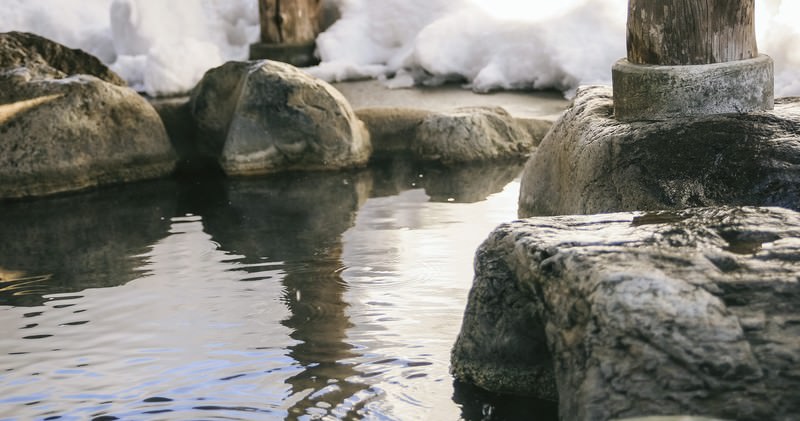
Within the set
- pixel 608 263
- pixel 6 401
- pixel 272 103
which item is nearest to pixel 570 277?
pixel 608 263

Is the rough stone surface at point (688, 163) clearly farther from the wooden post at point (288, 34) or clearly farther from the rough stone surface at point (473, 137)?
the wooden post at point (288, 34)

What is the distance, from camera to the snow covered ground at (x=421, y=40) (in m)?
9.20

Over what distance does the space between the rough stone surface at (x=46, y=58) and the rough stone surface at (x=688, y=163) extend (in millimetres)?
5266

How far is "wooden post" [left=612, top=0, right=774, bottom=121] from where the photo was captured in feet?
14.0

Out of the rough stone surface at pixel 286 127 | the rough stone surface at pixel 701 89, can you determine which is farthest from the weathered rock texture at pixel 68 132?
the rough stone surface at pixel 701 89

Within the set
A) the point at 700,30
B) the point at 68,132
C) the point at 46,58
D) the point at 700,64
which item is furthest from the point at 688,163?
the point at 46,58

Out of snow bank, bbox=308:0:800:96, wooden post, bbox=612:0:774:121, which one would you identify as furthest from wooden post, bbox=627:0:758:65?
snow bank, bbox=308:0:800:96

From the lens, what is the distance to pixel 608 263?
9.48ft

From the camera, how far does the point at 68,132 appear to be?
7.65 meters

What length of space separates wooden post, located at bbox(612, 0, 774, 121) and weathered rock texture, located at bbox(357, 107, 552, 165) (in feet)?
12.3

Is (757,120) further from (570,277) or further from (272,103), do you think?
(272,103)

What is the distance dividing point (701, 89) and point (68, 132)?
16.5ft

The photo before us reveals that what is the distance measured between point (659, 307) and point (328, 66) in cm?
757

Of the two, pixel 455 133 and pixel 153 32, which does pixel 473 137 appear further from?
pixel 153 32
